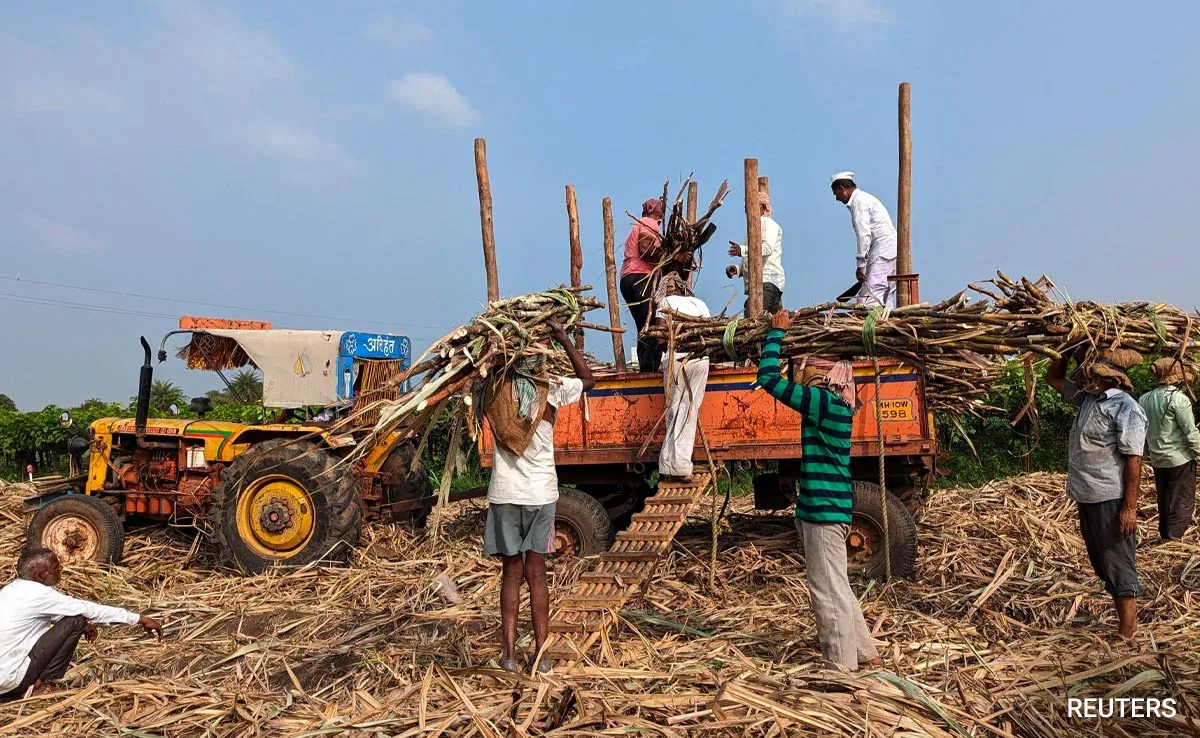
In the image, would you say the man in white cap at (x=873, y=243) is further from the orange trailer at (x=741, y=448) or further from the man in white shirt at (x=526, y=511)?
the man in white shirt at (x=526, y=511)

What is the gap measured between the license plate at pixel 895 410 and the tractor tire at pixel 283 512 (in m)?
4.56

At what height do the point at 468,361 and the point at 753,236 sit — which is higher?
the point at 753,236

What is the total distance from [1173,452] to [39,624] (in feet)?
25.7

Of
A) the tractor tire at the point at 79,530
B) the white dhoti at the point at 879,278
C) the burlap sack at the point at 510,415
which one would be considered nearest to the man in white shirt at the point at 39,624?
the burlap sack at the point at 510,415

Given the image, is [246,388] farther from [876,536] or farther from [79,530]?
[876,536]

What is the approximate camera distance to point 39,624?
4555 millimetres

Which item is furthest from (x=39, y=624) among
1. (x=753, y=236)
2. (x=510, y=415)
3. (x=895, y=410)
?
(x=753, y=236)

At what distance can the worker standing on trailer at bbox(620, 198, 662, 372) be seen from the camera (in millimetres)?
7656

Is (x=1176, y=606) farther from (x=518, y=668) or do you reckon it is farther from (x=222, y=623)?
(x=222, y=623)

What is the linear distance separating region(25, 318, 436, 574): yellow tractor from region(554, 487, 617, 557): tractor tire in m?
1.68

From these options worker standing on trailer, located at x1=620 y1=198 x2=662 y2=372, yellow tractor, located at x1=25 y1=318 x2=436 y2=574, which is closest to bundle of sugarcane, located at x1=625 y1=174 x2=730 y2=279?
worker standing on trailer, located at x1=620 y1=198 x2=662 y2=372

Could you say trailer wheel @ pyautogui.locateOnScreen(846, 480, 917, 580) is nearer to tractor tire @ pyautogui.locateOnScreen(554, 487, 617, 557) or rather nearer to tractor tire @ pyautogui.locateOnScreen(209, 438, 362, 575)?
tractor tire @ pyautogui.locateOnScreen(554, 487, 617, 557)

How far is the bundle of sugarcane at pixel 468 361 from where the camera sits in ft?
14.1

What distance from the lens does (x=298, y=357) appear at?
27.0 feet
